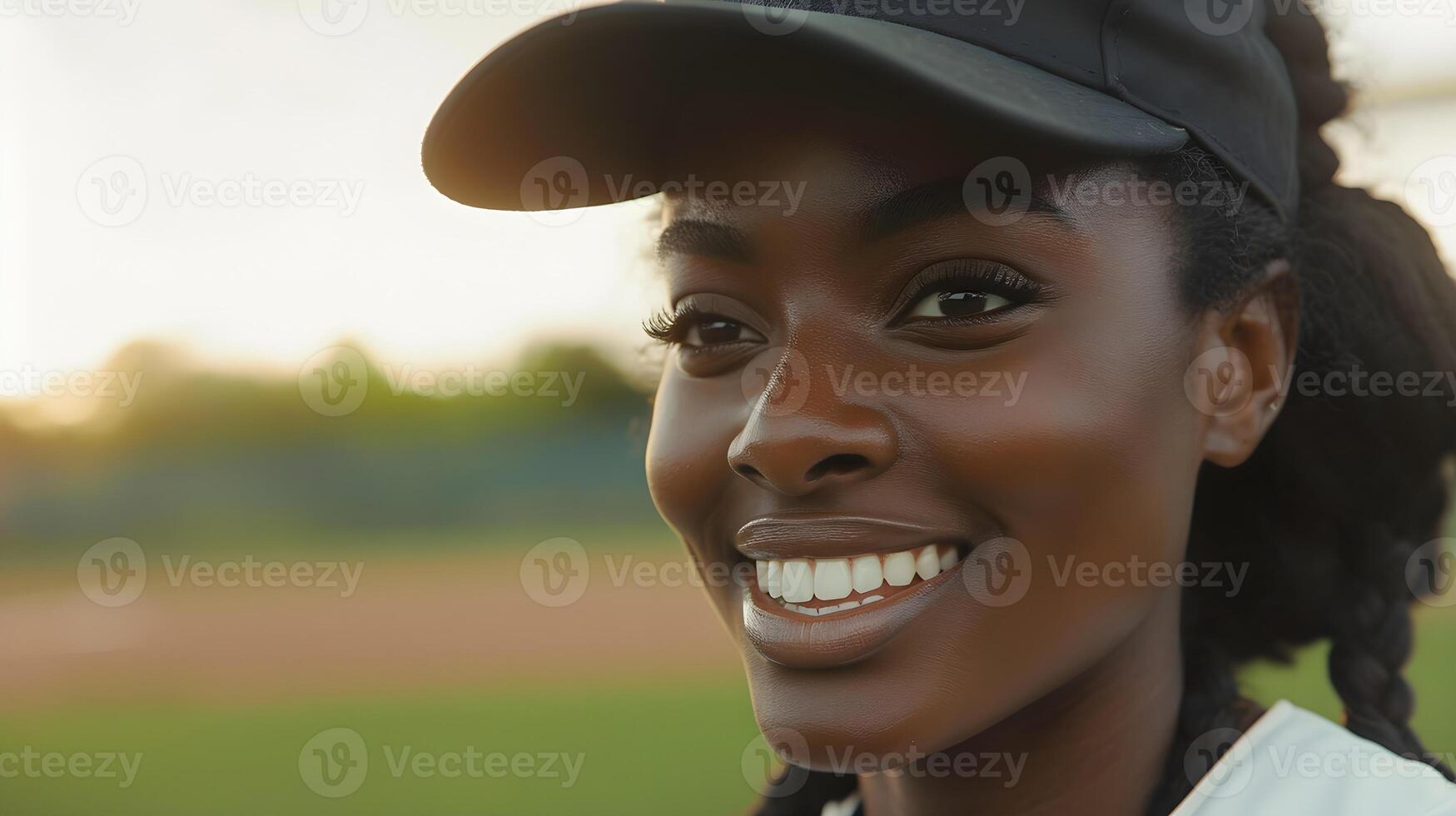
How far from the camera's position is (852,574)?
134cm

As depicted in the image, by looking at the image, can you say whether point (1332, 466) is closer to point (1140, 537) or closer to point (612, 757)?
point (1140, 537)

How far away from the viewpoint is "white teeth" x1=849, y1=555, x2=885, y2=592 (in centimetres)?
133

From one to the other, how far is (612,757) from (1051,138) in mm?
10404

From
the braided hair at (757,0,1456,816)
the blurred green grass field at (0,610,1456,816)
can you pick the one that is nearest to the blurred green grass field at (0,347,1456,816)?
the blurred green grass field at (0,610,1456,816)

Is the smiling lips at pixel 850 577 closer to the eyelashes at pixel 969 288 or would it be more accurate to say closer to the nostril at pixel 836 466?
the nostril at pixel 836 466

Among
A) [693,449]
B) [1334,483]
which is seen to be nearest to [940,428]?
[693,449]

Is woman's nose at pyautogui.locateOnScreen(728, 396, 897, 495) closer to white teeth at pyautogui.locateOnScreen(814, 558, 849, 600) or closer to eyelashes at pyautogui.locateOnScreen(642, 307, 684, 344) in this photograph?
white teeth at pyautogui.locateOnScreen(814, 558, 849, 600)

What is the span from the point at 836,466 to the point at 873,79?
0.41 metres

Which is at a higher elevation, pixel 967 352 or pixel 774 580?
pixel 967 352

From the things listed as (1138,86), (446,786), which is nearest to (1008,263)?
(1138,86)

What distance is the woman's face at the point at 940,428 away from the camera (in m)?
1.28

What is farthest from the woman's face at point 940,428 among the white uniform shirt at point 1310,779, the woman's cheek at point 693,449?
the white uniform shirt at point 1310,779

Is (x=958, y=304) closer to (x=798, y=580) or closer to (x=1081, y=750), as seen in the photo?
(x=798, y=580)

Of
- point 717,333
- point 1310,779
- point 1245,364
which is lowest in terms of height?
point 1310,779
